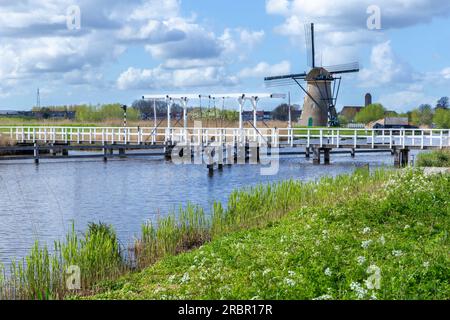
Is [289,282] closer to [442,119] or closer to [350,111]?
[442,119]

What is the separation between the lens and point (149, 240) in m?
13.4

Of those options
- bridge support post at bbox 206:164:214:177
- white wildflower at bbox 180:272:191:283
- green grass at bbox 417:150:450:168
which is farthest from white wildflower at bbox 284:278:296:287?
bridge support post at bbox 206:164:214:177

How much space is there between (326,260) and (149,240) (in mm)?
4889

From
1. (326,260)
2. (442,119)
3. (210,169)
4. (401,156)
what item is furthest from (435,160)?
(442,119)

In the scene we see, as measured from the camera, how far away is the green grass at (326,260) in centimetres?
824

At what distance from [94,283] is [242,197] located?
688cm

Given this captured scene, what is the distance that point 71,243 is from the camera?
37.0 ft

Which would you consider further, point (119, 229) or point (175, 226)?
point (119, 229)

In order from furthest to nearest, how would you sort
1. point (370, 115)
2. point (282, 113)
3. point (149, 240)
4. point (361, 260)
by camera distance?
point (370, 115), point (282, 113), point (149, 240), point (361, 260)

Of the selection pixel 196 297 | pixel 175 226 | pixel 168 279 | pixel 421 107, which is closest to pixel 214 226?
pixel 175 226

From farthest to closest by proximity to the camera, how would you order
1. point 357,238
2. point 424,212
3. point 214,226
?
point 214,226, point 424,212, point 357,238

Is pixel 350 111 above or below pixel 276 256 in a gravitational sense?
above

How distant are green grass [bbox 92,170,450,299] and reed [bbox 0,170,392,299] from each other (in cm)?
71
